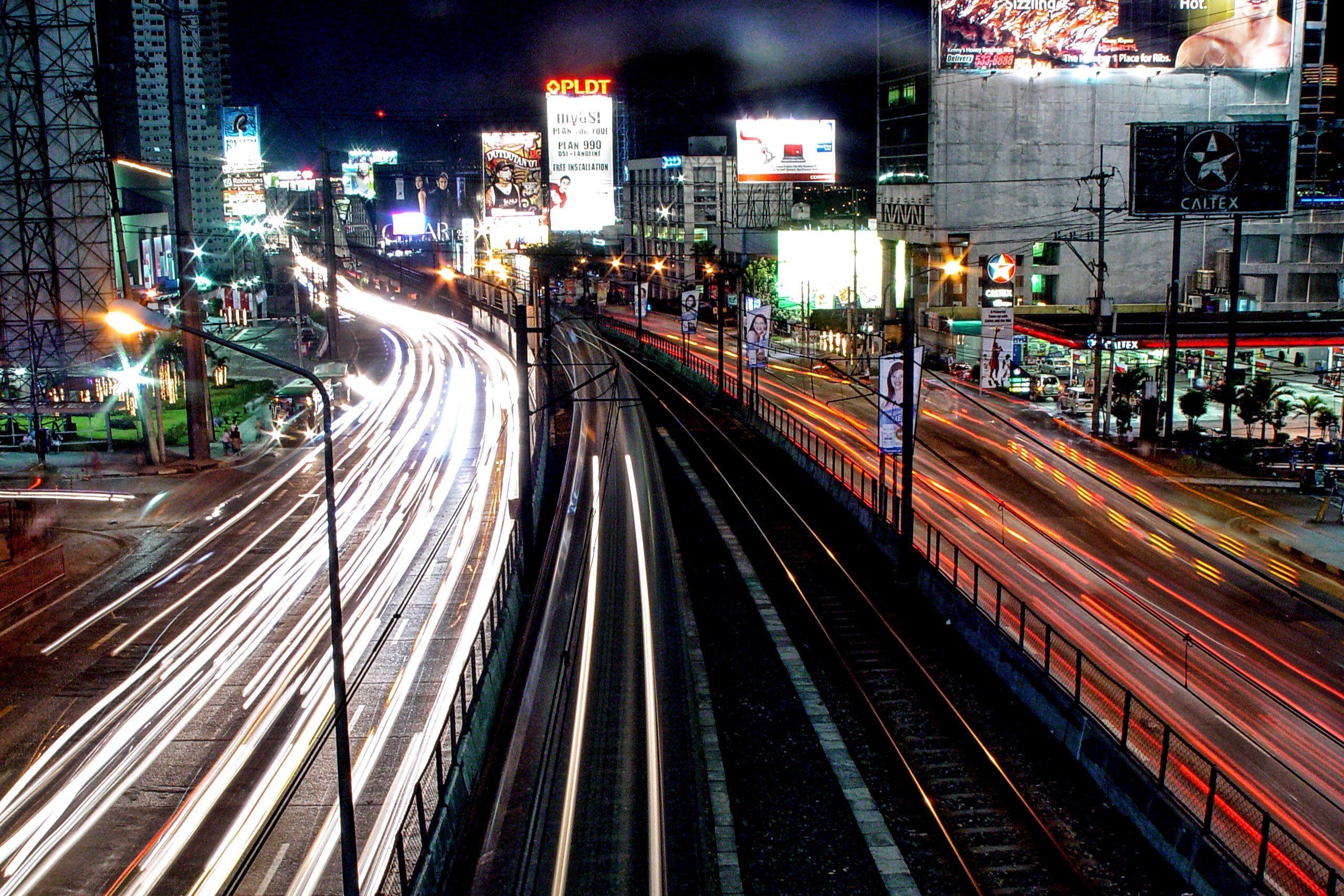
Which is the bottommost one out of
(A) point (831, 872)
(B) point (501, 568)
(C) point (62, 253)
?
(A) point (831, 872)

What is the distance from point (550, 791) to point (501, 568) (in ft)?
20.9

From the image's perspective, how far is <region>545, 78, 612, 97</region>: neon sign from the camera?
→ 75.6 meters

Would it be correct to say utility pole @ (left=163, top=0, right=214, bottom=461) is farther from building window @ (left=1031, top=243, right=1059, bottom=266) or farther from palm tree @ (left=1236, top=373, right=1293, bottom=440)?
building window @ (left=1031, top=243, right=1059, bottom=266)

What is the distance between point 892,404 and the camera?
23.0 metres

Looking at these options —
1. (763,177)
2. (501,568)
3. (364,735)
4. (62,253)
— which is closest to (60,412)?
(62,253)

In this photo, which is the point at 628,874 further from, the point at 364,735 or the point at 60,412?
the point at 60,412

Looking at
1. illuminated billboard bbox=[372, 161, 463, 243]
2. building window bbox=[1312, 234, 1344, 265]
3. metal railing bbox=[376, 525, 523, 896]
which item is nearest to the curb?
metal railing bbox=[376, 525, 523, 896]

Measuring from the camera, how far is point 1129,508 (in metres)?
28.7

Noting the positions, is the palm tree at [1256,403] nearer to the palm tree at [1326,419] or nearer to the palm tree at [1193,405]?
the palm tree at [1193,405]

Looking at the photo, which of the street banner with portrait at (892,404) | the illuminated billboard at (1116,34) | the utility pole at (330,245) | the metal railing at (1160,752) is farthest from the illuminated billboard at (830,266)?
the street banner with portrait at (892,404)

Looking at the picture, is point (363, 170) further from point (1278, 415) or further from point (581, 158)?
point (1278, 415)

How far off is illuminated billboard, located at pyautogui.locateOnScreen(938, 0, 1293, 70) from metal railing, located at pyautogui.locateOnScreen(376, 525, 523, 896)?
54245 millimetres

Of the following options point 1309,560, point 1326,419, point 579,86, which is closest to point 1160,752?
point 1309,560

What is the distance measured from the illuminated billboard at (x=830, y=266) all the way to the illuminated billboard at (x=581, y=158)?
520 inches
